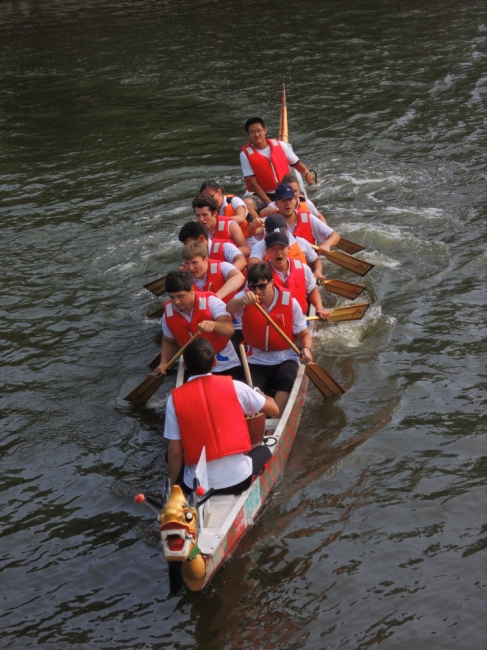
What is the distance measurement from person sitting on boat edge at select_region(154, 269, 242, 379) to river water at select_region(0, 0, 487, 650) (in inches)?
42.1

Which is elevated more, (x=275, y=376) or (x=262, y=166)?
(x=262, y=166)

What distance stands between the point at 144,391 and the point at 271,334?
5.52ft

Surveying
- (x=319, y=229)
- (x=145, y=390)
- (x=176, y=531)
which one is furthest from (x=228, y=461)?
(x=319, y=229)

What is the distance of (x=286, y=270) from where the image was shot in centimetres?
902

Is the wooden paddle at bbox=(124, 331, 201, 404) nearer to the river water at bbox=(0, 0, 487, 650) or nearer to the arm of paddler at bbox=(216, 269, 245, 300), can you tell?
the river water at bbox=(0, 0, 487, 650)

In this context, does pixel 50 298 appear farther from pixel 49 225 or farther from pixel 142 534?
pixel 142 534

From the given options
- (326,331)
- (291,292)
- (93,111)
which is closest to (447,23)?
(93,111)

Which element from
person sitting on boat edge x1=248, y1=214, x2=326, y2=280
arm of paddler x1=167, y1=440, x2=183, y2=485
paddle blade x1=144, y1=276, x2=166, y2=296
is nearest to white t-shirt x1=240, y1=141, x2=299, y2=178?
paddle blade x1=144, y1=276, x2=166, y2=296

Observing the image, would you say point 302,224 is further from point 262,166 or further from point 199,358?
point 199,358

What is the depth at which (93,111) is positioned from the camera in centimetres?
1984

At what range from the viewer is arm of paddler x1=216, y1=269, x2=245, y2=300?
9188 millimetres

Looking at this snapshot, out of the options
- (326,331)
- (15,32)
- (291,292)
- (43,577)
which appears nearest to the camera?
(43,577)

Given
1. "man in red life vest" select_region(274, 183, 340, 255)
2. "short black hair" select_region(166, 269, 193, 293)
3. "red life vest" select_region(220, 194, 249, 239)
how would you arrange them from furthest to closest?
"red life vest" select_region(220, 194, 249, 239), "man in red life vest" select_region(274, 183, 340, 255), "short black hair" select_region(166, 269, 193, 293)

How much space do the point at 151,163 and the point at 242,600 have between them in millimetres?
11693
